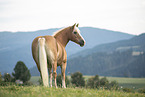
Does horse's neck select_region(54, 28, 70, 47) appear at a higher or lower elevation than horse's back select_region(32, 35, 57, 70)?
higher

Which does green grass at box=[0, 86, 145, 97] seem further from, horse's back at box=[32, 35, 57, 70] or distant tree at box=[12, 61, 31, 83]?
distant tree at box=[12, 61, 31, 83]

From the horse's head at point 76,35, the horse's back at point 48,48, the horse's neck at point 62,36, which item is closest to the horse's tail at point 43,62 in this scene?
the horse's back at point 48,48

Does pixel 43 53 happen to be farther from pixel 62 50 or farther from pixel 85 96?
pixel 85 96

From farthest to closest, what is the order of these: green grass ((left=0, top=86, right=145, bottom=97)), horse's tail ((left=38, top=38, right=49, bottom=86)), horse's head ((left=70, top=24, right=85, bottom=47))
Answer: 1. horse's head ((left=70, top=24, right=85, bottom=47))
2. horse's tail ((left=38, top=38, right=49, bottom=86))
3. green grass ((left=0, top=86, right=145, bottom=97))

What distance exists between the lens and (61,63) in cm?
1086

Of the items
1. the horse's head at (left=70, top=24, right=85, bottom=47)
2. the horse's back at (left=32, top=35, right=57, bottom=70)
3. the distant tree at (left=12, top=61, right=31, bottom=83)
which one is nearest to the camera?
the horse's back at (left=32, top=35, right=57, bottom=70)

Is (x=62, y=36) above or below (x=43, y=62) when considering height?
above

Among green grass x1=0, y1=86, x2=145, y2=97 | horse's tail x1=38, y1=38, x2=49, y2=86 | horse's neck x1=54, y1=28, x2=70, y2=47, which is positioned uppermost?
horse's neck x1=54, y1=28, x2=70, y2=47

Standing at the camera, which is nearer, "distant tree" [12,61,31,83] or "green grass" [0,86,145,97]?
"green grass" [0,86,145,97]

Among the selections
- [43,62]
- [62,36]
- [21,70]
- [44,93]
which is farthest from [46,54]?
[21,70]

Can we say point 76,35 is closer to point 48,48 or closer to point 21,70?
point 48,48

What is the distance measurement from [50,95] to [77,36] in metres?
5.50

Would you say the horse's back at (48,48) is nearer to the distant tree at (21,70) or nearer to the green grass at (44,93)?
the green grass at (44,93)

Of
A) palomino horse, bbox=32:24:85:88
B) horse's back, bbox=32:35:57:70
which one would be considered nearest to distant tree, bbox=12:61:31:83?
palomino horse, bbox=32:24:85:88
